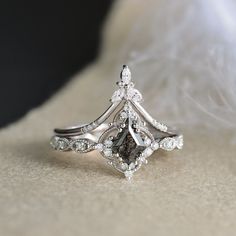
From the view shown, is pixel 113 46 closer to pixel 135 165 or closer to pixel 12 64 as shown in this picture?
pixel 12 64

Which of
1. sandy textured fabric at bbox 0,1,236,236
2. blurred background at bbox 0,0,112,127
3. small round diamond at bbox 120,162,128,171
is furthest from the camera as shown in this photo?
blurred background at bbox 0,0,112,127

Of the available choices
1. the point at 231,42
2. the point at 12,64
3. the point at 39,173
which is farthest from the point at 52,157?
the point at 12,64

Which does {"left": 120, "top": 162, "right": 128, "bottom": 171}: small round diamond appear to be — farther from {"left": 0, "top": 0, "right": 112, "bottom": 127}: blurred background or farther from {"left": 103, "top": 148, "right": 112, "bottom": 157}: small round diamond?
{"left": 0, "top": 0, "right": 112, "bottom": 127}: blurred background

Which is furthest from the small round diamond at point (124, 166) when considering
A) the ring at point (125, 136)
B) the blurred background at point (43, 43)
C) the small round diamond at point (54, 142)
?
the blurred background at point (43, 43)

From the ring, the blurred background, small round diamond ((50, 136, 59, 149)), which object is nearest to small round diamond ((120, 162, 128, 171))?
the ring

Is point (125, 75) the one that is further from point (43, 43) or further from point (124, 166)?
point (43, 43)

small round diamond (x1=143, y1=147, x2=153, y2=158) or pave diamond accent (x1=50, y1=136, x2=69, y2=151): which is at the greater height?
pave diamond accent (x1=50, y1=136, x2=69, y2=151)

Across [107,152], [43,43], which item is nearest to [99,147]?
[107,152]

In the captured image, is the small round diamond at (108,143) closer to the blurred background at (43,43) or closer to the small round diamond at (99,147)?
the small round diamond at (99,147)
